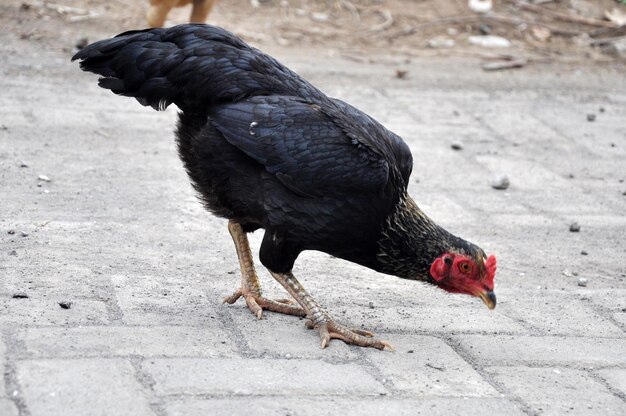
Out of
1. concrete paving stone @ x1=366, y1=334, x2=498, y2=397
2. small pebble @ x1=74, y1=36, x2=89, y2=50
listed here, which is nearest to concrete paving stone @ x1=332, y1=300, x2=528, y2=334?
concrete paving stone @ x1=366, y1=334, x2=498, y2=397

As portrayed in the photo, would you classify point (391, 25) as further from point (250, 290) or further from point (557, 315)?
point (250, 290)

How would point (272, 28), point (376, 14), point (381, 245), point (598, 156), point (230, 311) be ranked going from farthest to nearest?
point (376, 14) < point (272, 28) < point (598, 156) < point (230, 311) < point (381, 245)

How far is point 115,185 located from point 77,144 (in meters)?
0.76

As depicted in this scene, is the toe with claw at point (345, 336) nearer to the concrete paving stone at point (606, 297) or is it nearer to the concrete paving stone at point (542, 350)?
the concrete paving stone at point (542, 350)

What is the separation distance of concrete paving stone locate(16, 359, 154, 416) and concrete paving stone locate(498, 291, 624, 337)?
1.99m

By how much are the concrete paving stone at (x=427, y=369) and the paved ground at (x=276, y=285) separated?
11mm

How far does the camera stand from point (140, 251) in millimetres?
4957

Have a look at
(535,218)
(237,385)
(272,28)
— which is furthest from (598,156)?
(237,385)

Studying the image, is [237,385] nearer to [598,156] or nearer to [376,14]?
[598,156]

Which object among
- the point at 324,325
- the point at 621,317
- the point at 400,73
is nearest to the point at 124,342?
the point at 324,325

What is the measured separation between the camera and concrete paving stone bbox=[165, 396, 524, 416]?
3.43 meters

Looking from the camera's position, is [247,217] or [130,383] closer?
[130,383]

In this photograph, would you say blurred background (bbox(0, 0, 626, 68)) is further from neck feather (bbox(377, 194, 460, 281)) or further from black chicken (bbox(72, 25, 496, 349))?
neck feather (bbox(377, 194, 460, 281))

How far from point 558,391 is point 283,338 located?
116 cm
